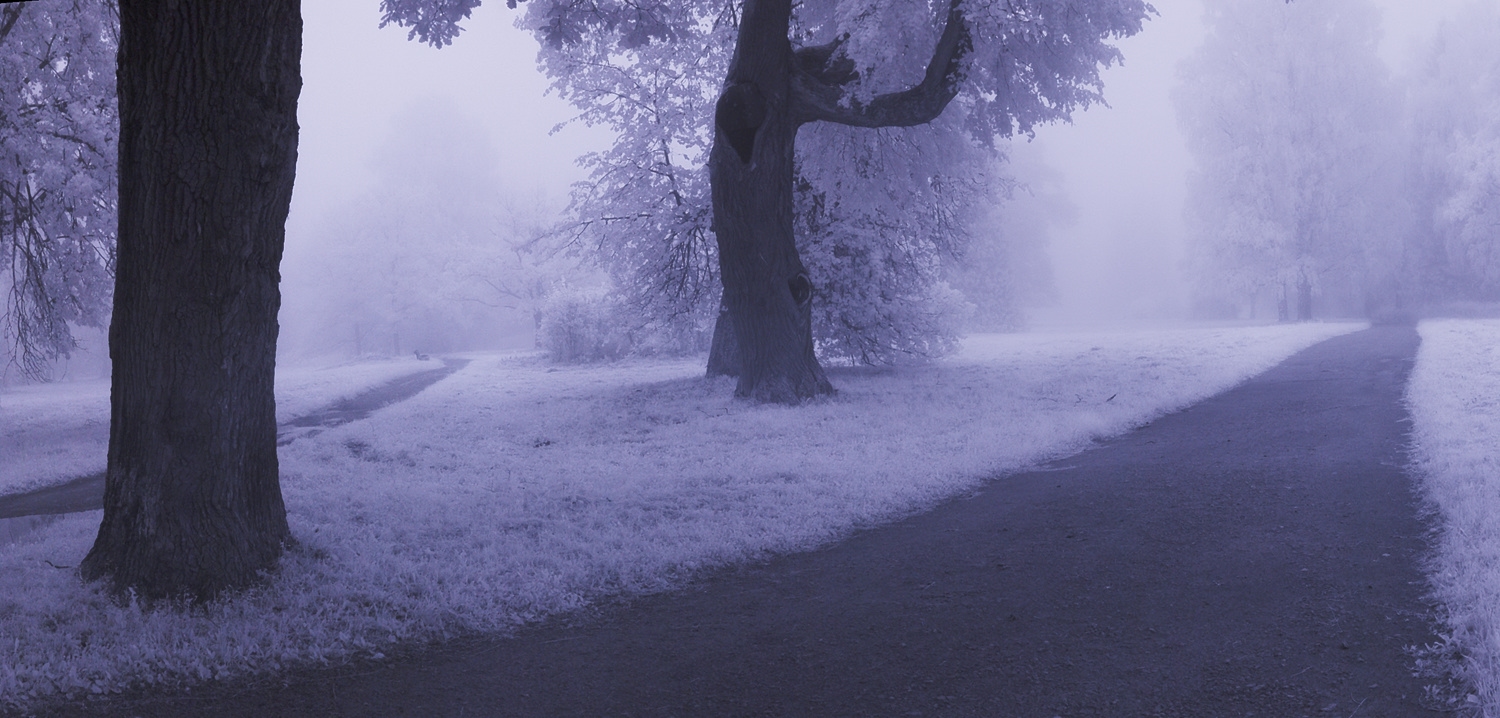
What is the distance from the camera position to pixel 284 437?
13406 millimetres

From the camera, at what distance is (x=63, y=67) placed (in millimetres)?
14141

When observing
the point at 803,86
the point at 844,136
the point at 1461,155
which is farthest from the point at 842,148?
the point at 1461,155

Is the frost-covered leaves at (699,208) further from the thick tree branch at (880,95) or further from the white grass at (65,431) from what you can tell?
the white grass at (65,431)

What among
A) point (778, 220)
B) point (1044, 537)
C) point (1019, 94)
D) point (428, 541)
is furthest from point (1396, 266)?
point (428, 541)

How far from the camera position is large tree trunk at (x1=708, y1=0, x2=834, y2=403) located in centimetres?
1385

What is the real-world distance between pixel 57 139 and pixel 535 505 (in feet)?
35.1

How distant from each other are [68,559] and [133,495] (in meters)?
1.06

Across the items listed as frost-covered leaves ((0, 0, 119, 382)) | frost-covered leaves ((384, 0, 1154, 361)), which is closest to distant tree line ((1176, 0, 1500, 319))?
frost-covered leaves ((384, 0, 1154, 361))

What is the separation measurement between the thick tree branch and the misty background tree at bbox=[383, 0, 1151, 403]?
0.02 metres

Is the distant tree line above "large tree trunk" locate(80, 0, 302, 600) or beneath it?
above

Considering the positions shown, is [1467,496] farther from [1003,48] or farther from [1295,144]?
[1295,144]

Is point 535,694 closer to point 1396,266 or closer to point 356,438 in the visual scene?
point 356,438

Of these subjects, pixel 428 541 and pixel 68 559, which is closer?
pixel 68 559

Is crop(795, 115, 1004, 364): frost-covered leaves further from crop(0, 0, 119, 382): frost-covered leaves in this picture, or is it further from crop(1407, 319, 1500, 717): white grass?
crop(0, 0, 119, 382): frost-covered leaves
